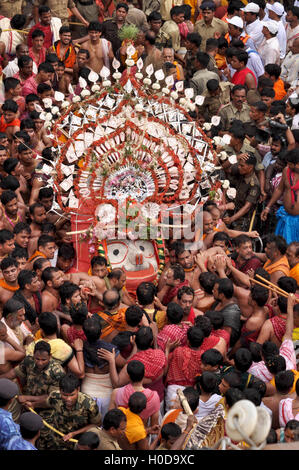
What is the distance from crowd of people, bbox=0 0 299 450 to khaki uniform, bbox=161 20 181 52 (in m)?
0.02

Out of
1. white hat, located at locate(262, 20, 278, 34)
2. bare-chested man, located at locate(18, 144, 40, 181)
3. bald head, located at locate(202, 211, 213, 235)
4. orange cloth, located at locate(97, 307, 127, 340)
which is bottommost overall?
orange cloth, located at locate(97, 307, 127, 340)

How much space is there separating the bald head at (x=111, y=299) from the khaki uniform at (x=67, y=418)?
1.20m

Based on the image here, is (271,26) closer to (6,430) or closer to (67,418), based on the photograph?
(67,418)

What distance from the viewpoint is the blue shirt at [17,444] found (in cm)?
603

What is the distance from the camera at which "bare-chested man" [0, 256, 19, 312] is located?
8.21 metres

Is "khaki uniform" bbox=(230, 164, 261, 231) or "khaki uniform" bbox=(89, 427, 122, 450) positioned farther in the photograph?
"khaki uniform" bbox=(230, 164, 261, 231)

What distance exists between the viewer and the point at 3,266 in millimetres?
8234

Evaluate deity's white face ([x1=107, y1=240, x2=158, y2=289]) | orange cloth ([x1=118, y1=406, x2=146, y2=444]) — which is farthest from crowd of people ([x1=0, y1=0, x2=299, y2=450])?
deity's white face ([x1=107, y1=240, x2=158, y2=289])

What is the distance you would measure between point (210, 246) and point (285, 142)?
6.23 feet

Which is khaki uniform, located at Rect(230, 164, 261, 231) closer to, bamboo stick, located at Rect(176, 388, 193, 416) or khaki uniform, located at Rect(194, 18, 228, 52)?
khaki uniform, located at Rect(194, 18, 228, 52)

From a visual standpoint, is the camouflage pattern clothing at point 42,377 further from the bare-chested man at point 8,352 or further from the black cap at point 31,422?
the black cap at point 31,422

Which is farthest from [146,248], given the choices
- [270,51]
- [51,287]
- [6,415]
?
[270,51]

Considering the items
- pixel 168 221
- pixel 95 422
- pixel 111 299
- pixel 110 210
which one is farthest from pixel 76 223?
pixel 95 422

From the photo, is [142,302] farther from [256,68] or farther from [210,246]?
[256,68]
